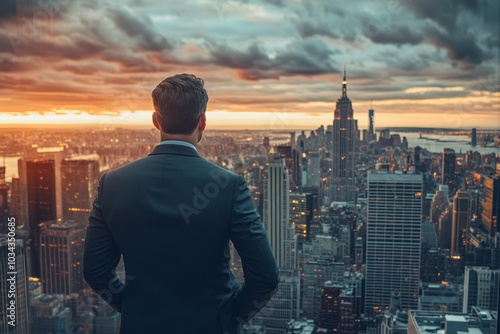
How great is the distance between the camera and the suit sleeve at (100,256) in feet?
2.23

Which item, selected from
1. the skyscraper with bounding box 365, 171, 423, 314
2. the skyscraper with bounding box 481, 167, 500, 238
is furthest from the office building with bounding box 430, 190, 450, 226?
the skyscraper with bounding box 481, 167, 500, 238

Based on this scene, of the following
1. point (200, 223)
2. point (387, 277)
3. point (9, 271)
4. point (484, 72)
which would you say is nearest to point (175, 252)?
point (200, 223)

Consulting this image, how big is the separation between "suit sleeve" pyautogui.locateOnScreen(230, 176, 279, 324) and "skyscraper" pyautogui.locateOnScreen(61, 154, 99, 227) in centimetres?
309

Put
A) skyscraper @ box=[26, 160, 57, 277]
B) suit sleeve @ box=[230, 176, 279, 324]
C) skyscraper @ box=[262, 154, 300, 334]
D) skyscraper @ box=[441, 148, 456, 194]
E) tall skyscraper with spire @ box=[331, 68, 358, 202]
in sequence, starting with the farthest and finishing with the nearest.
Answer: tall skyscraper with spire @ box=[331, 68, 358, 202], skyscraper @ box=[441, 148, 456, 194], skyscraper @ box=[262, 154, 300, 334], skyscraper @ box=[26, 160, 57, 277], suit sleeve @ box=[230, 176, 279, 324]

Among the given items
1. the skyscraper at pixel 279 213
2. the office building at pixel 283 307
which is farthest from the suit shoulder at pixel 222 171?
the skyscraper at pixel 279 213

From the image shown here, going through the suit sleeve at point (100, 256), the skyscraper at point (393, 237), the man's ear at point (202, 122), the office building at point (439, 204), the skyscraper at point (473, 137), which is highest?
the man's ear at point (202, 122)

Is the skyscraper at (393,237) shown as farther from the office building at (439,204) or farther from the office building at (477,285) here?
the office building at (477,285)

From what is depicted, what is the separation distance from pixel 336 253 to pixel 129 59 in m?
5.18

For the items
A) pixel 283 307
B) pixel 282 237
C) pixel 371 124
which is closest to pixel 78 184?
pixel 283 307

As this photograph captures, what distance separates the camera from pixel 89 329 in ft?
11.9

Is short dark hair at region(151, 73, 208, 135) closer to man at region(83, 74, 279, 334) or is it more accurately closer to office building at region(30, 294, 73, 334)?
man at region(83, 74, 279, 334)

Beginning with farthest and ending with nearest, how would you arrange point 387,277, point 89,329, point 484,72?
1. point 387,277
2. point 484,72
3. point 89,329

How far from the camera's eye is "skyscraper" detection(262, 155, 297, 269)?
5.39 metres

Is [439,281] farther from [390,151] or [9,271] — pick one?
[9,271]
